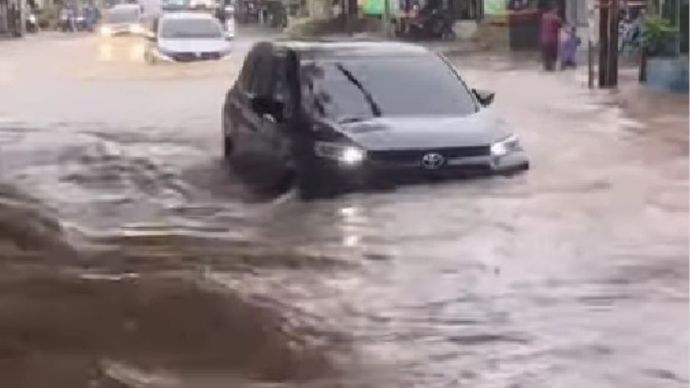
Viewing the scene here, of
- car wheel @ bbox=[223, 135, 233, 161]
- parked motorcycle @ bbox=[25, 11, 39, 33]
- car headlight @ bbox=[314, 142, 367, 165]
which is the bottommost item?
parked motorcycle @ bbox=[25, 11, 39, 33]

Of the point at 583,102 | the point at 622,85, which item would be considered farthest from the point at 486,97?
the point at 622,85

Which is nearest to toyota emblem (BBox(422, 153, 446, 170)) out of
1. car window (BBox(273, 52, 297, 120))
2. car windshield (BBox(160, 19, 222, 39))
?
car window (BBox(273, 52, 297, 120))

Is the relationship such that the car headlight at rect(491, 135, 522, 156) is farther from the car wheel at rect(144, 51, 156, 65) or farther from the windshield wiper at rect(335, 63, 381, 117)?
the car wheel at rect(144, 51, 156, 65)

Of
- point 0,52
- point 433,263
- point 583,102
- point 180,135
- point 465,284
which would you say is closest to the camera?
point 465,284

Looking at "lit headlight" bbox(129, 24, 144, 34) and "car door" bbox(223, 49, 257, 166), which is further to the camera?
"lit headlight" bbox(129, 24, 144, 34)

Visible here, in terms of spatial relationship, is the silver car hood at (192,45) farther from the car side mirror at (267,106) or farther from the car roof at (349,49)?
the car side mirror at (267,106)

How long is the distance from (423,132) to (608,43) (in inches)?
613

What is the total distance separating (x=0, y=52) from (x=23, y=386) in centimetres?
4601

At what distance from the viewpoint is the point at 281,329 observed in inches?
356

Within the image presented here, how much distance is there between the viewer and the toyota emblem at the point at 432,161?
13.7 m

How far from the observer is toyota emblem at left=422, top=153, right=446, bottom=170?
13.7 meters

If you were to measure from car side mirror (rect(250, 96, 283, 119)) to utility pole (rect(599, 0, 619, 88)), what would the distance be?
566 inches

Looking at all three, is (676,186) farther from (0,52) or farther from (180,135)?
(0,52)

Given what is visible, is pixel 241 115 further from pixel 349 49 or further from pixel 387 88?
pixel 387 88
